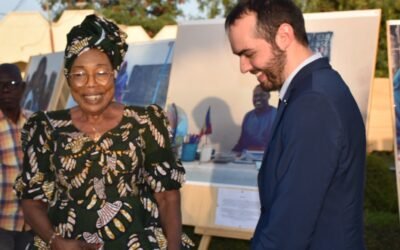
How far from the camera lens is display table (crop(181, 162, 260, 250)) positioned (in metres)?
4.16

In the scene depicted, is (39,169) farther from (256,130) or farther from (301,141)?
(256,130)

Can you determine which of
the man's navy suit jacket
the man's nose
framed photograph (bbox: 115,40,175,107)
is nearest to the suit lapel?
the man's navy suit jacket

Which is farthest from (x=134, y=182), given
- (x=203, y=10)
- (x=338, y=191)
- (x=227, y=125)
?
(x=203, y=10)

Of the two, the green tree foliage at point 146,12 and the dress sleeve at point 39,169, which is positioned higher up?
the green tree foliage at point 146,12

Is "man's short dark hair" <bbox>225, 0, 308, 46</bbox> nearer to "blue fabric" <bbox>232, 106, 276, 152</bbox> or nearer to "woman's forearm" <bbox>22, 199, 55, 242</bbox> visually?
"woman's forearm" <bbox>22, 199, 55, 242</bbox>

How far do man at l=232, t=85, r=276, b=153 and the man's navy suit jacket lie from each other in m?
2.99

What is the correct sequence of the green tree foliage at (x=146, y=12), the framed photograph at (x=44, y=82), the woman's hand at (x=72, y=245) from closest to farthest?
the woman's hand at (x=72, y=245)
the framed photograph at (x=44, y=82)
the green tree foliage at (x=146, y=12)

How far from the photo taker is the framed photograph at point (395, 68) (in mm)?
4355

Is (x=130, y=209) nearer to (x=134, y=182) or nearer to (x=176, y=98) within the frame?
(x=134, y=182)

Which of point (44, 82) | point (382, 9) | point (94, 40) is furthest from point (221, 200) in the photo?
point (382, 9)

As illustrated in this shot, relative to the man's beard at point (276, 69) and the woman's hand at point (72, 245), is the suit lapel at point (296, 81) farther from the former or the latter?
the woman's hand at point (72, 245)

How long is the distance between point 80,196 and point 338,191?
1.01 metres

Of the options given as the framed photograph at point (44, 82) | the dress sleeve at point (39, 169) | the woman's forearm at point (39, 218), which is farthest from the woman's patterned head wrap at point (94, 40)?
the framed photograph at point (44, 82)

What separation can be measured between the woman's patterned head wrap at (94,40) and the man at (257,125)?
2434mm
